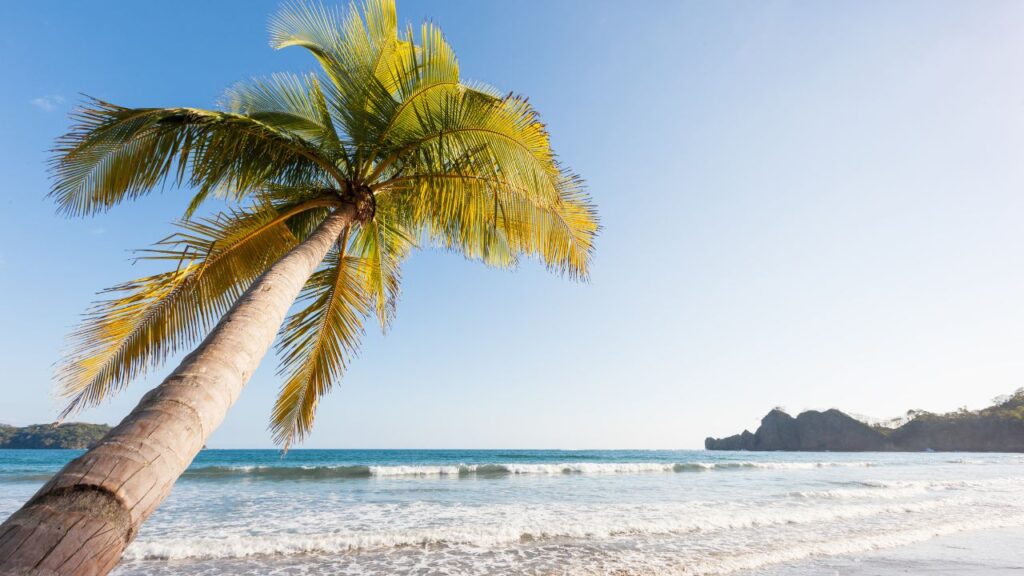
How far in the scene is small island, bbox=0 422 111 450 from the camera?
62562mm

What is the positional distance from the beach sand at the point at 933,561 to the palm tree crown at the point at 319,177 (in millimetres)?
6048

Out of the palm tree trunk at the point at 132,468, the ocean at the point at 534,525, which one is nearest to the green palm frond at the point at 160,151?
the palm tree trunk at the point at 132,468

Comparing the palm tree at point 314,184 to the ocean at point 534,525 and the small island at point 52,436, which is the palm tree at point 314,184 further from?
the small island at point 52,436

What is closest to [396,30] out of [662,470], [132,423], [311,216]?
[311,216]

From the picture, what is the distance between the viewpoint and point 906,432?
8225 centimetres

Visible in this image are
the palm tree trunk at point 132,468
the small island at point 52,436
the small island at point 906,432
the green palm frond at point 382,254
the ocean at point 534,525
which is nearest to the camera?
the palm tree trunk at point 132,468

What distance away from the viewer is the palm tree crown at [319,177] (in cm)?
472

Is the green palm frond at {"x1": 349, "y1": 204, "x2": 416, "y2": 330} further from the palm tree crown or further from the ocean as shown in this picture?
the ocean

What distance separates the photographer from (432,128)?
496 centimetres

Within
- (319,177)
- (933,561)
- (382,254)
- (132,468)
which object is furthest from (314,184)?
(933,561)

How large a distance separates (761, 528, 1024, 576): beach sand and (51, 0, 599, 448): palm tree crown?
238 inches

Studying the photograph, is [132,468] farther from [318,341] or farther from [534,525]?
[534,525]

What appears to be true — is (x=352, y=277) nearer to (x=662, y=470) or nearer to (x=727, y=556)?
(x=727, y=556)

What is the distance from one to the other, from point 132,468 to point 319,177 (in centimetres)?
453
